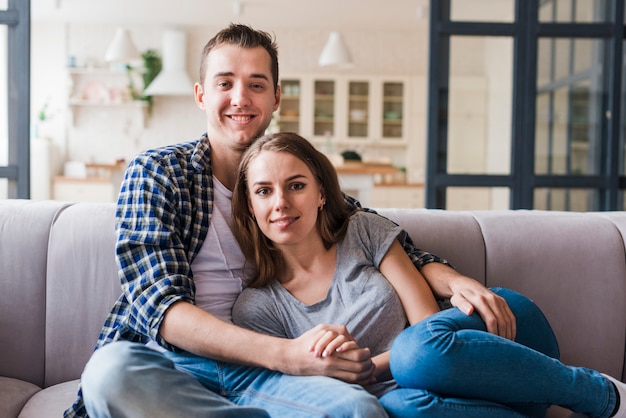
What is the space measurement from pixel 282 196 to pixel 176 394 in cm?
52

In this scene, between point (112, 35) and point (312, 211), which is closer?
point (312, 211)

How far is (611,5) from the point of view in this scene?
299 centimetres

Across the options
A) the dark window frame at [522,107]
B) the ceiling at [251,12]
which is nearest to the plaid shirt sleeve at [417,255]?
the dark window frame at [522,107]

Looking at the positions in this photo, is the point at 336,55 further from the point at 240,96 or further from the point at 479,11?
the point at 240,96

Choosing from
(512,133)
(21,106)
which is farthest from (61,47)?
(512,133)

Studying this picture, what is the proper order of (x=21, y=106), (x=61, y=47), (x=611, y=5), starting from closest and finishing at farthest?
(x=21, y=106), (x=611, y=5), (x=61, y=47)

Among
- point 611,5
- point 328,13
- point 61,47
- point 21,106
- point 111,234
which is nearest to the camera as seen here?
point 111,234

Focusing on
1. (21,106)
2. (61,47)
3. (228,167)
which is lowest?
(228,167)

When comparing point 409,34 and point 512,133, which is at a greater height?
point 409,34

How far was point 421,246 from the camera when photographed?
6.10 feet

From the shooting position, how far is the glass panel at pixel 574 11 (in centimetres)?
299

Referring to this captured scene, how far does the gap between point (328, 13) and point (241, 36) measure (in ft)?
20.5

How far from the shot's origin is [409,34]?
28.2 ft

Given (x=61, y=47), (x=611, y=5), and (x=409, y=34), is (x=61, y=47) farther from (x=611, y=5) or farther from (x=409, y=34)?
(x=611, y=5)
